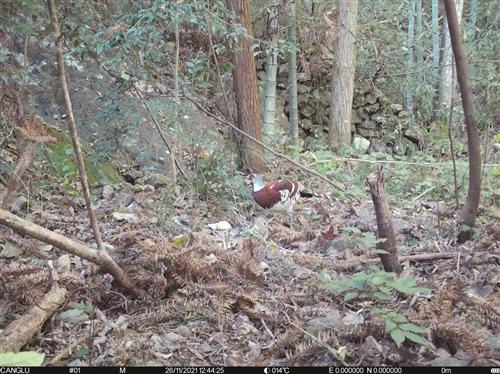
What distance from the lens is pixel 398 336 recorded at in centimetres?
166

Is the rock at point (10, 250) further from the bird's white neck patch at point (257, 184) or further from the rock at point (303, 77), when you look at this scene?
the rock at point (303, 77)

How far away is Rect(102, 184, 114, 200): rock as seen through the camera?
14.1ft

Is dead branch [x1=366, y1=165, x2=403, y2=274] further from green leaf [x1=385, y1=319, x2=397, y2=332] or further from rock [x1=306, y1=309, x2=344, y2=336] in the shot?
green leaf [x1=385, y1=319, x2=397, y2=332]

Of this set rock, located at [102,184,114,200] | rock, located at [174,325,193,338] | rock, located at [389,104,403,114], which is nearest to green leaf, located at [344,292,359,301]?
rock, located at [174,325,193,338]

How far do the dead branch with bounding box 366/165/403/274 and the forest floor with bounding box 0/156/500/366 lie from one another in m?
0.09

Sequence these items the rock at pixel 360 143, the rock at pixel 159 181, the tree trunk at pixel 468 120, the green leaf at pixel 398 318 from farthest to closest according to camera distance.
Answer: the rock at pixel 360 143 → the rock at pixel 159 181 → the tree trunk at pixel 468 120 → the green leaf at pixel 398 318

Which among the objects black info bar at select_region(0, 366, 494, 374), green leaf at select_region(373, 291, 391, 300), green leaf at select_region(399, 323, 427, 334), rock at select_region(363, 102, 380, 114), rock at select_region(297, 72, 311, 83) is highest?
rock at select_region(297, 72, 311, 83)

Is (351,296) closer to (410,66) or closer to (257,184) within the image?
(257,184)

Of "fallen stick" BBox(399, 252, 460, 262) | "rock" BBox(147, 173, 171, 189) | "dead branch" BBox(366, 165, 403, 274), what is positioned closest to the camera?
"dead branch" BBox(366, 165, 403, 274)

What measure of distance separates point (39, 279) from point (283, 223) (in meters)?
2.45

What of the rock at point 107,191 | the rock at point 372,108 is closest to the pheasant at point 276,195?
the rock at point 107,191

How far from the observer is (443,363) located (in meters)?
1.62

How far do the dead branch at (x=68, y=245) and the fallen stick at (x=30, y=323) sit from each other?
0.25 m

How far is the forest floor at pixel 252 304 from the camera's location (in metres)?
1.78
